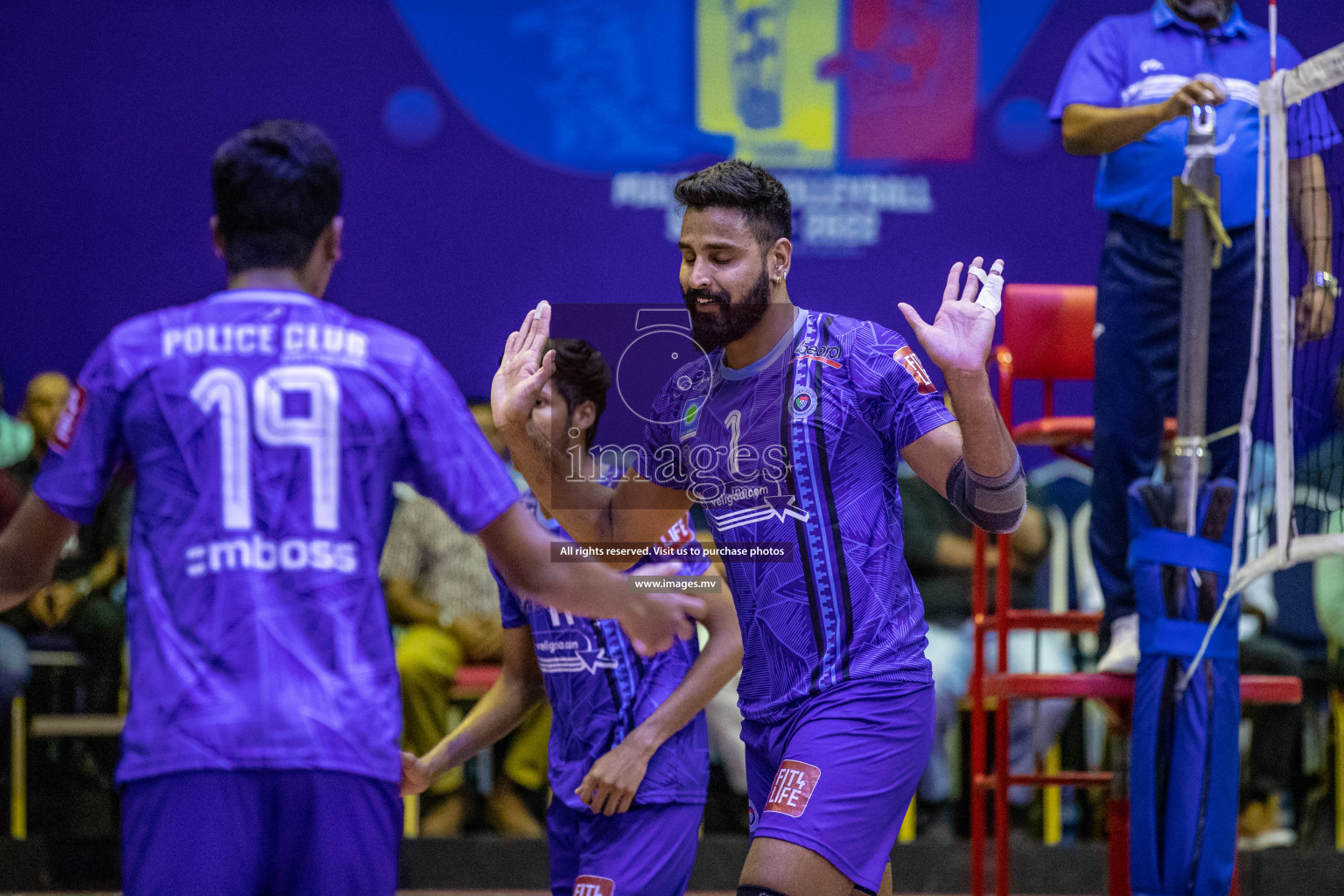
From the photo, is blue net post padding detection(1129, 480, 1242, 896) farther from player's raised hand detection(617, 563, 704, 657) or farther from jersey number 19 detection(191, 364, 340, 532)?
jersey number 19 detection(191, 364, 340, 532)

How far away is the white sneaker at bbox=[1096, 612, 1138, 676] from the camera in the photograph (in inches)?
181

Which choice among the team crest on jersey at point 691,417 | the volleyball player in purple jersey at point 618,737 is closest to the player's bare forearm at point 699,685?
the volleyball player in purple jersey at point 618,737

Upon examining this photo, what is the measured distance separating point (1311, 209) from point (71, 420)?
14.1 ft

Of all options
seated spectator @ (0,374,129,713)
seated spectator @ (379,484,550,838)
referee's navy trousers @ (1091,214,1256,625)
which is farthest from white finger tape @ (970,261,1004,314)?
seated spectator @ (0,374,129,713)

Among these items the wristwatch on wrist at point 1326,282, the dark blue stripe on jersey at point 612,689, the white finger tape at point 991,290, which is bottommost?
the dark blue stripe on jersey at point 612,689

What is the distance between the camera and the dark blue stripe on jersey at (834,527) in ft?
11.1

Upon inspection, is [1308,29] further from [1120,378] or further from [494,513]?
[494,513]

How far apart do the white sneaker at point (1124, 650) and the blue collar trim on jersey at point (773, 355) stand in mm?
1740

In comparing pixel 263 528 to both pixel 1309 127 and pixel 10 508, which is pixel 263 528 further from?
pixel 10 508

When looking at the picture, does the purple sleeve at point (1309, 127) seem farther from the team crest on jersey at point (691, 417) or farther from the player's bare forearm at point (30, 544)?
the player's bare forearm at point (30, 544)

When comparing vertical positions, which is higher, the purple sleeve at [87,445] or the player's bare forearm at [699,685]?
the purple sleeve at [87,445]

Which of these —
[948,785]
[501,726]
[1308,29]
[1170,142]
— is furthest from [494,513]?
[1308,29]

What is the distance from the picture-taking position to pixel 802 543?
347cm

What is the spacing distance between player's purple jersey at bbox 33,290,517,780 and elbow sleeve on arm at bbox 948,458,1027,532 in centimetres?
134
